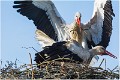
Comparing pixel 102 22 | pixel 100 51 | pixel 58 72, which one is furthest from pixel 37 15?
pixel 58 72

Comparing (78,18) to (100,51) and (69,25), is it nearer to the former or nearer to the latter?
(69,25)

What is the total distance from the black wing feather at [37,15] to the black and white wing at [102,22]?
610mm

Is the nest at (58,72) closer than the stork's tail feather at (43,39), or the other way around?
the nest at (58,72)

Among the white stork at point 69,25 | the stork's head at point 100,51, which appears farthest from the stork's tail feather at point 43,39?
the stork's head at point 100,51

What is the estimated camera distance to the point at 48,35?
360 inches

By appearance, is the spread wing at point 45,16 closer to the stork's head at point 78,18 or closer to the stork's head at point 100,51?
the stork's head at point 78,18

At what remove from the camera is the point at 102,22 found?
9406mm

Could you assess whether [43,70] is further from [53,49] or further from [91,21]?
[91,21]

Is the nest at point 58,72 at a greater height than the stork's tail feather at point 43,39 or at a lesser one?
lesser

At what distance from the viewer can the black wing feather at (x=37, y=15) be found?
30.2 feet

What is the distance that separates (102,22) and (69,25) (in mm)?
521

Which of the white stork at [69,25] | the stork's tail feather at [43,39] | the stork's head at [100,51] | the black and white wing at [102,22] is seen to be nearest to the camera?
the stork's head at [100,51]

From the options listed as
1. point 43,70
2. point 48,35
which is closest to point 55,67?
point 43,70

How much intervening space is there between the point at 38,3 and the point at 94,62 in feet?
5.45
